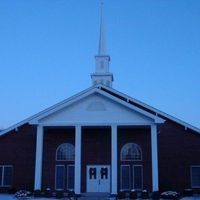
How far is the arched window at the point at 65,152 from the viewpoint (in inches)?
1314

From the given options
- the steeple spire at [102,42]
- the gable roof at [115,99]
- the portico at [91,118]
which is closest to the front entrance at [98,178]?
the portico at [91,118]

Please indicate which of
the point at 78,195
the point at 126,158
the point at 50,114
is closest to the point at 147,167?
the point at 126,158

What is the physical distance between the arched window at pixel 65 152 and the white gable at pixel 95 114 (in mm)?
3929

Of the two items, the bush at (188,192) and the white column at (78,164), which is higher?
the white column at (78,164)

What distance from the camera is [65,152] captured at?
3356cm

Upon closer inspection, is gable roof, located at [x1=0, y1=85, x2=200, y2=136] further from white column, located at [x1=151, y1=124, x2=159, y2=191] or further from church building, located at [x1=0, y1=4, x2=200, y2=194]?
white column, located at [x1=151, y1=124, x2=159, y2=191]

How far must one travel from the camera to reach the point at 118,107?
3014 cm

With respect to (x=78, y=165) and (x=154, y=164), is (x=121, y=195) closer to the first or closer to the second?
(x=154, y=164)

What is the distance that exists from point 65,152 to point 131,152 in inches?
205

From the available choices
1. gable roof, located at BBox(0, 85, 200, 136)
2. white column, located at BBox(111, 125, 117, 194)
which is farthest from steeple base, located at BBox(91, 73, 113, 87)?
white column, located at BBox(111, 125, 117, 194)

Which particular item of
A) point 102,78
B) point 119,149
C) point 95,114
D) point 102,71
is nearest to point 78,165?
point 95,114

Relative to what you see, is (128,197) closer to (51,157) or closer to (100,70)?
(51,157)

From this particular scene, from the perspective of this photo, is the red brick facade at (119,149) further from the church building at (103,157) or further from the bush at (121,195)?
the bush at (121,195)

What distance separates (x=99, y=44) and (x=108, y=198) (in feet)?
73.3
